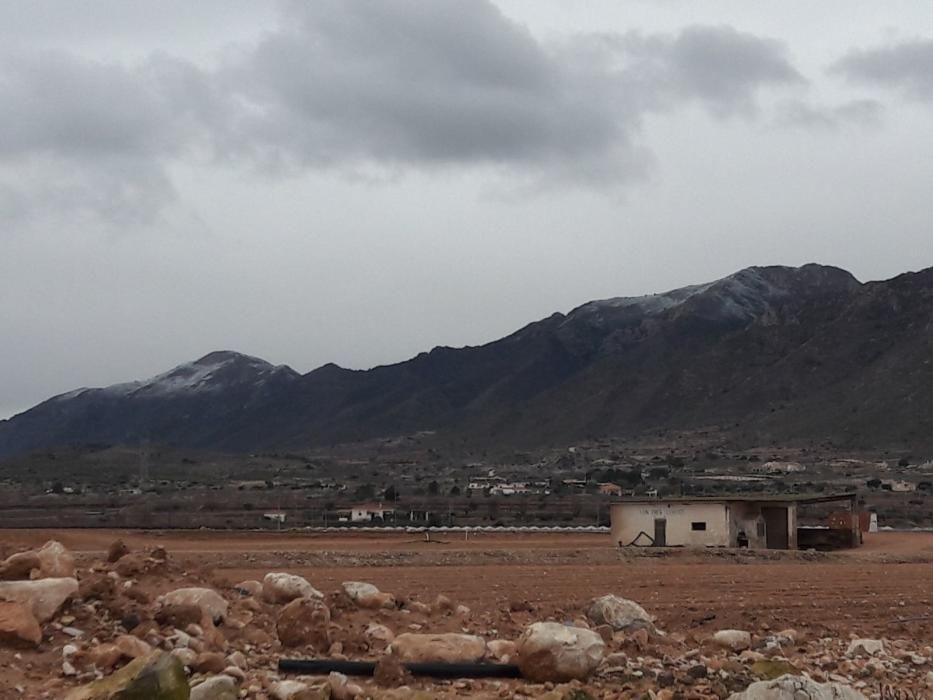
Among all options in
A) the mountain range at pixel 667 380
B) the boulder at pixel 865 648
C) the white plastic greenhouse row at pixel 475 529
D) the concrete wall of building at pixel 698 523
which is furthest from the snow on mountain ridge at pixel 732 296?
the boulder at pixel 865 648

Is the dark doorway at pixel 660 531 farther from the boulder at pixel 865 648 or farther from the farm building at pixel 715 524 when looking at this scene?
the boulder at pixel 865 648

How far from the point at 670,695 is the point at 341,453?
123 m

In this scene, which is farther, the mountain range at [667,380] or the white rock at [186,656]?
the mountain range at [667,380]

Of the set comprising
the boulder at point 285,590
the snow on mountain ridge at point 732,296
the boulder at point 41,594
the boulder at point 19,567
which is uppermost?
the snow on mountain ridge at point 732,296

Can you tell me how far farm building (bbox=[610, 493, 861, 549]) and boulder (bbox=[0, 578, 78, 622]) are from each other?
2984 centimetres

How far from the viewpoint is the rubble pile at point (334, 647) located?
10352 millimetres

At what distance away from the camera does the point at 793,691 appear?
10.3 m

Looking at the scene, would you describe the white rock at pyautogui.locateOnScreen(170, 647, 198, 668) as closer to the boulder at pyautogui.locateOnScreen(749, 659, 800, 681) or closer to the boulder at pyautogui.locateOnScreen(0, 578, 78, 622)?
the boulder at pyautogui.locateOnScreen(0, 578, 78, 622)

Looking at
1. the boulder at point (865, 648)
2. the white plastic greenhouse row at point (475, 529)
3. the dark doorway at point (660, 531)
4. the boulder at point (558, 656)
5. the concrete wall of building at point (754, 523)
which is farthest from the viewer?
the white plastic greenhouse row at point (475, 529)

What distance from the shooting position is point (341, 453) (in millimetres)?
133125

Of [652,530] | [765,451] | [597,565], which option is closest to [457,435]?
[765,451]

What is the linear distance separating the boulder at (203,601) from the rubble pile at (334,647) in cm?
2

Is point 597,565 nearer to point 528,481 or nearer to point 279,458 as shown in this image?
point 528,481

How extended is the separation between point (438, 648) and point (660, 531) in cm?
2895
